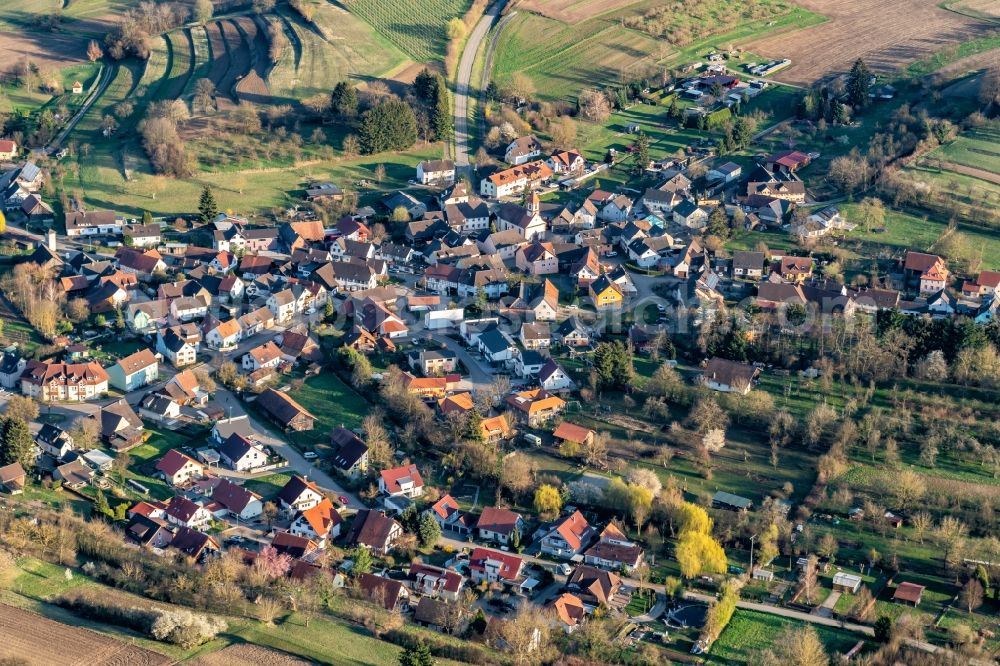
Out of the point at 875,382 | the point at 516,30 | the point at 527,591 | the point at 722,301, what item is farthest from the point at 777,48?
the point at 527,591

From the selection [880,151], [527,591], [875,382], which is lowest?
[527,591]

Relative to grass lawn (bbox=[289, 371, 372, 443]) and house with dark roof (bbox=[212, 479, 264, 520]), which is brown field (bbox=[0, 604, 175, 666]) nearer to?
A: house with dark roof (bbox=[212, 479, 264, 520])

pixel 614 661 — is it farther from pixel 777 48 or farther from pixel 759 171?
pixel 777 48

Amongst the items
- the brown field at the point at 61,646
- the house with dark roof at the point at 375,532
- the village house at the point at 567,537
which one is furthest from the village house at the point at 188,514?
the village house at the point at 567,537

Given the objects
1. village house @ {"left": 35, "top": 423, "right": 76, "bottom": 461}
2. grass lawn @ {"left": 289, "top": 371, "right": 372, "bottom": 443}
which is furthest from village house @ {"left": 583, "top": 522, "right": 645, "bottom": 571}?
village house @ {"left": 35, "top": 423, "right": 76, "bottom": 461}

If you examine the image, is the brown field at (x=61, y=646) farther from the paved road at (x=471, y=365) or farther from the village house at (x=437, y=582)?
the paved road at (x=471, y=365)

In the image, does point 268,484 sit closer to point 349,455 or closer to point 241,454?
point 241,454

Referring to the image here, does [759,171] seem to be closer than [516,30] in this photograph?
Yes
